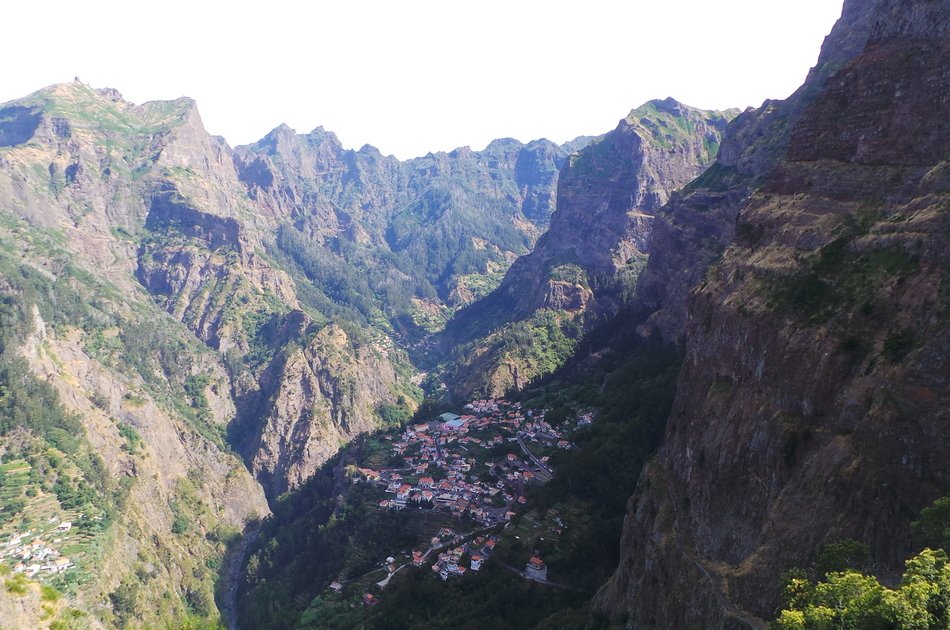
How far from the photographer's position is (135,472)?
146 metres

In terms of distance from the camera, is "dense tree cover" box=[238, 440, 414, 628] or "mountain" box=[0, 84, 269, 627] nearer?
"dense tree cover" box=[238, 440, 414, 628]

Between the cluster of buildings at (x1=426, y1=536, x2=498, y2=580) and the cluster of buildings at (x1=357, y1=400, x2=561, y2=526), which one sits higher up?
the cluster of buildings at (x1=357, y1=400, x2=561, y2=526)

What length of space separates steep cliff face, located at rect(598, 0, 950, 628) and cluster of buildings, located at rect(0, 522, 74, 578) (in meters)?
97.6

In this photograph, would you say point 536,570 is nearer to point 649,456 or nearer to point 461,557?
point 461,557

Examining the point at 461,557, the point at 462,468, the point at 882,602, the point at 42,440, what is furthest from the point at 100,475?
the point at 882,602

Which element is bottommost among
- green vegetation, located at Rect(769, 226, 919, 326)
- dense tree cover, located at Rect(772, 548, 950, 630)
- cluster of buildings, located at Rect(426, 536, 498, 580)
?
cluster of buildings, located at Rect(426, 536, 498, 580)

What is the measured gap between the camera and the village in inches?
3541

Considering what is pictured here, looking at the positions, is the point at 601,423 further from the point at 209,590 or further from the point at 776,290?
the point at 209,590

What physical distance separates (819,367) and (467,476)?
85.0 m

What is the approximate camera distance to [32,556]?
10250 cm

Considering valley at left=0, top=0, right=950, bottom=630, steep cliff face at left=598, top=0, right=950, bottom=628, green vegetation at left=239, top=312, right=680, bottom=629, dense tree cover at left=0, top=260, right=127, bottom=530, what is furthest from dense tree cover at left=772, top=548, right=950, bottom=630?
dense tree cover at left=0, top=260, right=127, bottom=530

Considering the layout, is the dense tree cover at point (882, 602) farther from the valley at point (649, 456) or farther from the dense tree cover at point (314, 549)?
the dense tree cover at point (314, 549)

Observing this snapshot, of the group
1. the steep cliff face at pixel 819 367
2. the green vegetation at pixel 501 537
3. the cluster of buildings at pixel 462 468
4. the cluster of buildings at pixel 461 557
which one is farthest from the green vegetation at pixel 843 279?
the cluster of buildings at pixel 462 468

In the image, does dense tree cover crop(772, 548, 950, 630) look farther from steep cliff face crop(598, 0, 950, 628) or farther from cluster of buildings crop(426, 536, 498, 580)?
A: cluster of buildings crop(426, 536, 498, 580)
